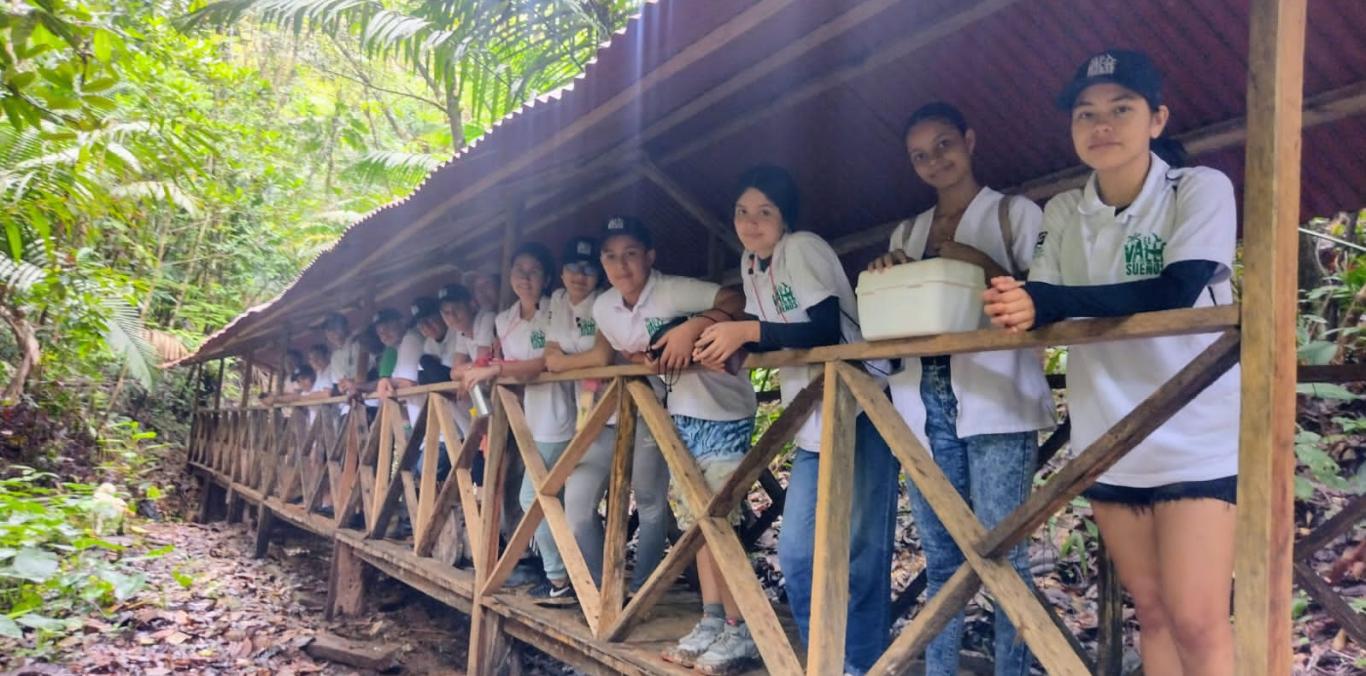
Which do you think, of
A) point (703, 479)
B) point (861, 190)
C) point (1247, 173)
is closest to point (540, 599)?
point (703, 479)

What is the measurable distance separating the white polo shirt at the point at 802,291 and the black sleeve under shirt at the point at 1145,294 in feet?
3.04

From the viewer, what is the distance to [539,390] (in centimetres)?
427

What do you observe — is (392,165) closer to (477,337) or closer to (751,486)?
(477,337)

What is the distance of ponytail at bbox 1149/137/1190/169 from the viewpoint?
6.86 feet

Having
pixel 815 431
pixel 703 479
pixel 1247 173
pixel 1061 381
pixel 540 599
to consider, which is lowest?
pixel 540 599

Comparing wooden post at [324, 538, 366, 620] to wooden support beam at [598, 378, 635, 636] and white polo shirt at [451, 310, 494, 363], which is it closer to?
white polo shirt at [451, 310, 494, 363]

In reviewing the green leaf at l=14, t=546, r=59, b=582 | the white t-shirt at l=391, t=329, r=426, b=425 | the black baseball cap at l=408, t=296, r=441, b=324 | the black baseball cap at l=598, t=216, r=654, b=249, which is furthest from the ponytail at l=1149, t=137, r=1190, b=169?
the white t-shirt at l=391, t=329, r=426, b=425

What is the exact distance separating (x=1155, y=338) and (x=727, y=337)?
1155 mm

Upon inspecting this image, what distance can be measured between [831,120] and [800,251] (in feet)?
3.49

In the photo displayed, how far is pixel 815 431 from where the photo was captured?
2674 mm

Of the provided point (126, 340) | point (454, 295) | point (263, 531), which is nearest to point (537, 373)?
point (454, 295)

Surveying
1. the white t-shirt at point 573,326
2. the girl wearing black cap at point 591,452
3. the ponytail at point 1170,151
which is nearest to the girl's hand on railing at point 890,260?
the ponytail at point 1170,151

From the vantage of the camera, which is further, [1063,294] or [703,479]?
[703,479]

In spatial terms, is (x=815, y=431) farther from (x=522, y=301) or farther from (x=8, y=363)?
(x=8, y=363)
